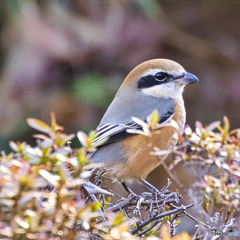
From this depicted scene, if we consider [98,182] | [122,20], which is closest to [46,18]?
[122,20]

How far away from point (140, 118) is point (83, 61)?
2199mm

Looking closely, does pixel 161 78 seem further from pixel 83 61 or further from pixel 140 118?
pixel 83 61

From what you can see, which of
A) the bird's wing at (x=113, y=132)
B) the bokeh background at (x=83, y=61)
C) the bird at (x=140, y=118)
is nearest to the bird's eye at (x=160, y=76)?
the bird at (x=140, y=118)

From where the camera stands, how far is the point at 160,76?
2.61 meters

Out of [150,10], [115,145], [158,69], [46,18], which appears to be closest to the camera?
[115,145]

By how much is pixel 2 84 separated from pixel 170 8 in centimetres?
249

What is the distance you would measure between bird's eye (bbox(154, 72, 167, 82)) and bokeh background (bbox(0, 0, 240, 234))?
4.80ft

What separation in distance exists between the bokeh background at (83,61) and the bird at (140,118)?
144 centimetres

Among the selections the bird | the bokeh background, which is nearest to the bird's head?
the bird

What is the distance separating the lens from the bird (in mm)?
2250

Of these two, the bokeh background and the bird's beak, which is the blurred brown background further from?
the bird's beak


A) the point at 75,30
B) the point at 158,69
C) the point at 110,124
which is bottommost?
the point at 110,124

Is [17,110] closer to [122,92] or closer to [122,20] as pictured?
[122,20]

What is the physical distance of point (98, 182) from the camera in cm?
158
